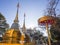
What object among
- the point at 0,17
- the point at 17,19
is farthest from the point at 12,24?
the point at 0,17

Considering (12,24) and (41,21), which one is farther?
(12,24)

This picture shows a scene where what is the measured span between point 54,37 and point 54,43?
3.02ft

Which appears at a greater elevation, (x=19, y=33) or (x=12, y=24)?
(x=12, y=24)

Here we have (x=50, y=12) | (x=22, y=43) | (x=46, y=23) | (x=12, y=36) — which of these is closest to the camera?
(x=50, y=12)

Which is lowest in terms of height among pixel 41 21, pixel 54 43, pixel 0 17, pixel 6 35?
pixel 54 43

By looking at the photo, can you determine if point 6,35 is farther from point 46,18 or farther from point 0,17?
point 0,17

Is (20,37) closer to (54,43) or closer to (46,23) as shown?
(54,43)

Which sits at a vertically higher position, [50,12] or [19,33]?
[50,12]

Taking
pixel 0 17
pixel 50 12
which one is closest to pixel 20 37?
pixel 50 12

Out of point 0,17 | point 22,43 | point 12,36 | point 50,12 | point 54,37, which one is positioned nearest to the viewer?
point 50,12

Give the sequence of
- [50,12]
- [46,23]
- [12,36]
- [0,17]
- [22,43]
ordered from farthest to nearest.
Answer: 1. [0,17]
2. [12,36]
3. [22,43]
4. [46,23]
5. [50,12]

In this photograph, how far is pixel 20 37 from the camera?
19.7 m

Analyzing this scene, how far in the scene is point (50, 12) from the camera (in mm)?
10195

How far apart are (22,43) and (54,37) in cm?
686
